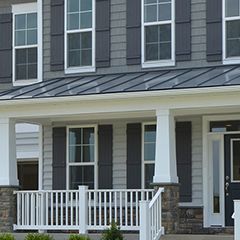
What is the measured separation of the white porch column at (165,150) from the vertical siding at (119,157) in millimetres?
2464

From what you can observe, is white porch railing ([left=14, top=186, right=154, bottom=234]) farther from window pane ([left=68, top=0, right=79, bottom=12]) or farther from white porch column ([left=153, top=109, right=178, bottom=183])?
window pane ([left=68, top=0, right=79, bottom=12])

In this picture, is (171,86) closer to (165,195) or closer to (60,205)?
(165,195)

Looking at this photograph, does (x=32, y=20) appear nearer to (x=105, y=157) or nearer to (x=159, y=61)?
(x=159, y=61)

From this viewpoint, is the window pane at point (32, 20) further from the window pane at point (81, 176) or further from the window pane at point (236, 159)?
the window pane at point (236, 159)

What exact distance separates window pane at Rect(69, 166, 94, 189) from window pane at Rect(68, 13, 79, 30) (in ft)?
11.6

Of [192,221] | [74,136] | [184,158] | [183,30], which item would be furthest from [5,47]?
[192,221]

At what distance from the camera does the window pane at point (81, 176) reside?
1962 centimetres

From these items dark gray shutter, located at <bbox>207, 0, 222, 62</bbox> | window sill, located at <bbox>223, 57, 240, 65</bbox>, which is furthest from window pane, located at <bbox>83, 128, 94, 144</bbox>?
window sill, located at <bbox>223, 57, 240, 65</bbox>

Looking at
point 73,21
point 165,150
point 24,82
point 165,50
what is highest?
point 73,21

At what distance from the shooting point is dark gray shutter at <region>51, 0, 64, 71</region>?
20.2 m

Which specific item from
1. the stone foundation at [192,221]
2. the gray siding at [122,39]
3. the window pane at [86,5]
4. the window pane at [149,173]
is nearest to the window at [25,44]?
the gray siding at [122,39]

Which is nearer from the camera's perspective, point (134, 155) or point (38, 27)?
point (134, 155)

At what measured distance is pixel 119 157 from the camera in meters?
19.3

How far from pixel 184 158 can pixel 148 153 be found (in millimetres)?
970
